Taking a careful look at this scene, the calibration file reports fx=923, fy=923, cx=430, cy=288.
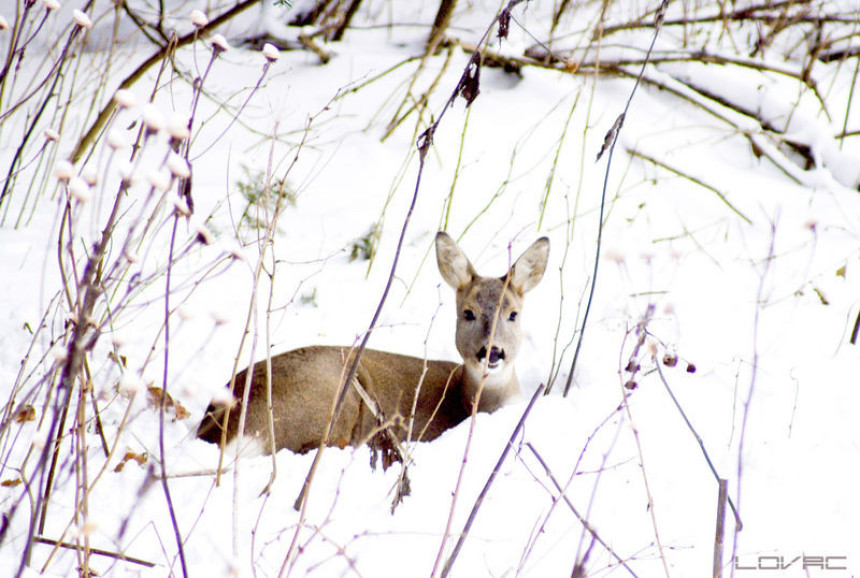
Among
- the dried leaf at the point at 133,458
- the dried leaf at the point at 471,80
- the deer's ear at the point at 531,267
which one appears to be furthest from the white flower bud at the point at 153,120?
the deer's ear at the point at 531,267

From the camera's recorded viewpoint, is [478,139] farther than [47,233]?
Yes

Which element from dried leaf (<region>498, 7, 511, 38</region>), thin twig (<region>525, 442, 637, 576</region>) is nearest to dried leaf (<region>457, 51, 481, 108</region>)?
dried leaf (<region>498, 7, 511, 38</region>)

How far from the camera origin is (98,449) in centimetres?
363

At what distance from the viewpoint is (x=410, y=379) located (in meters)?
5.20

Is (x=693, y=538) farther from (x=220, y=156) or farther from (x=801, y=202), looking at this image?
(x=220, y=156)

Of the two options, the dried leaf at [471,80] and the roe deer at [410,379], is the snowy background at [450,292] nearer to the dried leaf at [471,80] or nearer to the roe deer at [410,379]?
the roe deer at [410,379]

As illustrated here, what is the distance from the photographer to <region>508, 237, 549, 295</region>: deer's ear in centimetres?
517

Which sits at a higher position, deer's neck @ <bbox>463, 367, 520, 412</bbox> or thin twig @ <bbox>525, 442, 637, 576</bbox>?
deer's neck @ <bbox>463, 367, 520, 412</bbox>

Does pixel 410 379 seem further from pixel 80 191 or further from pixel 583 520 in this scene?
pixel 80 191

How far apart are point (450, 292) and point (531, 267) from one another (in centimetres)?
67

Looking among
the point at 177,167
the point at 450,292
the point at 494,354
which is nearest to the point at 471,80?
the point at 177,167

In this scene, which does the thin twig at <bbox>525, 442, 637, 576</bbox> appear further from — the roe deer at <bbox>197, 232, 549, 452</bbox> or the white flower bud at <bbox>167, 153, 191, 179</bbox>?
the roe deer at <bbox>197, 232, 549, 452</bbox>

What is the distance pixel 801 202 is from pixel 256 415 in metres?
4.32

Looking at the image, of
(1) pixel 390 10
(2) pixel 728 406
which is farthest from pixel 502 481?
(1) pixel 390 10
